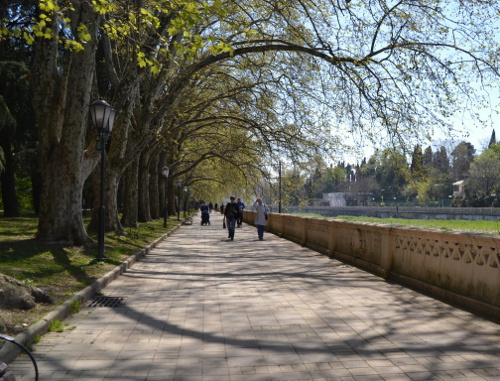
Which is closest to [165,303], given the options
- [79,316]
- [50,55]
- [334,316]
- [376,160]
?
[79,316]

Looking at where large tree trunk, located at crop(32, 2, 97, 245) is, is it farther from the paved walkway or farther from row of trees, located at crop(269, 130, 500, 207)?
row of trees, located at crop(269, 130, 500, 207)

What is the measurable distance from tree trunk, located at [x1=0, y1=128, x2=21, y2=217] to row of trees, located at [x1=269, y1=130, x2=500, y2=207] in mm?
15770

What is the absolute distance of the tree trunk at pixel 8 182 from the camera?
28.9 meters

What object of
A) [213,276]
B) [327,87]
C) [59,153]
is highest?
[327,87]

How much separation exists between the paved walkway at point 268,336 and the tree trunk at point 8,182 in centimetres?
2305

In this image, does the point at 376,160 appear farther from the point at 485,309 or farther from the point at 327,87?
the point at 485,309

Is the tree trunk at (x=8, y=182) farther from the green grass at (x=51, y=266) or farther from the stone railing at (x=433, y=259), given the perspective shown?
the stone railing at (x=433, y=259)

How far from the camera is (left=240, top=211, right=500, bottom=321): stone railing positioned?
6418mm

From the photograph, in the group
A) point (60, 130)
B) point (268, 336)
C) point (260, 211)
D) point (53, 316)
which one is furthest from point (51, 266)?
point (260, 211)

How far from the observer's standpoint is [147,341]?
206 inches

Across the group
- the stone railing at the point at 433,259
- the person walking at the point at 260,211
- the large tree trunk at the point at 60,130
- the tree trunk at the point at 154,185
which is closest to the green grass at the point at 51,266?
the large tree trunk at the point at 60,130

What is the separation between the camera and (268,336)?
17.6ft

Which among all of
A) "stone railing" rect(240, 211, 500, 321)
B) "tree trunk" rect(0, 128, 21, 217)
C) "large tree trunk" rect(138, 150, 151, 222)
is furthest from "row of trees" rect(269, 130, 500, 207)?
"tree trunk" rect(0, 128, 21, 217)

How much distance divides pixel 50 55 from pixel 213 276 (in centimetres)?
734
